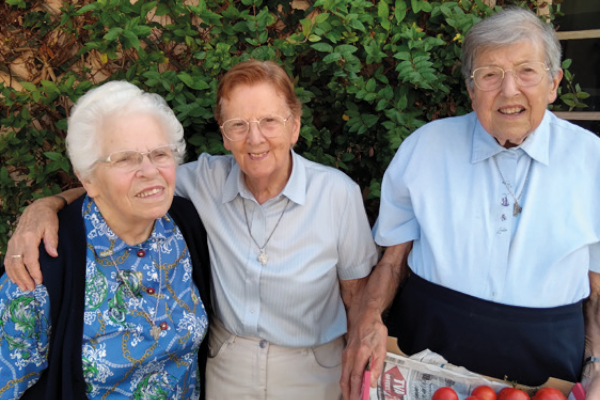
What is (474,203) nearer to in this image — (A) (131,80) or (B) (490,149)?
(B) (490,149)

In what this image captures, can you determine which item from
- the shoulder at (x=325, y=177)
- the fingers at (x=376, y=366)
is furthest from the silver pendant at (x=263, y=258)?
the fingers at (x=376, y=366)

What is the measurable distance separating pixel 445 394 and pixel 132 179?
121 cm

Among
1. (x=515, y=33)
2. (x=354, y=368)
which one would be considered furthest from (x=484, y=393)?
(x=515, y=33)

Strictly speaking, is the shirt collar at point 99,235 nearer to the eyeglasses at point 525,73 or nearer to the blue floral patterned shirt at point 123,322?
the blue floral patterned shirt at point 123,322

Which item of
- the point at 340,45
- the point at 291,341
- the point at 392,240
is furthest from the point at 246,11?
the point at 291,341

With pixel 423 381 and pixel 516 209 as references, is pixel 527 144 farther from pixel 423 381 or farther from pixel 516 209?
pixel 423 381

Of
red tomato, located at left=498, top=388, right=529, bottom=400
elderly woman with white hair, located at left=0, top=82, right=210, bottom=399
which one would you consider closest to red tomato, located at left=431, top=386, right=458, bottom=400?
red tomato, located at left=498, top=388, right=529, bottom=400

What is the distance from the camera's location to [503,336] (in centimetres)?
192

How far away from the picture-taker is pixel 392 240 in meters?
2.21

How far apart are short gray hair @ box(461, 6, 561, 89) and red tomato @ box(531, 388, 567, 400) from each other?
3.60 ft

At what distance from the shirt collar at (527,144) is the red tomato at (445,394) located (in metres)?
0.89

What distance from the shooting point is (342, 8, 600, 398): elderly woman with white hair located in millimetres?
1893

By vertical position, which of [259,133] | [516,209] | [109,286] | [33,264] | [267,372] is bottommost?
[267,372]

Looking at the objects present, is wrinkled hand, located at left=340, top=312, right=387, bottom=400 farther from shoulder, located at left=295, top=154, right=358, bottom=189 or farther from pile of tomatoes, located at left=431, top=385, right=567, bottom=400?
shoulder, located at left=295, top=154, right=358, bottom=189
